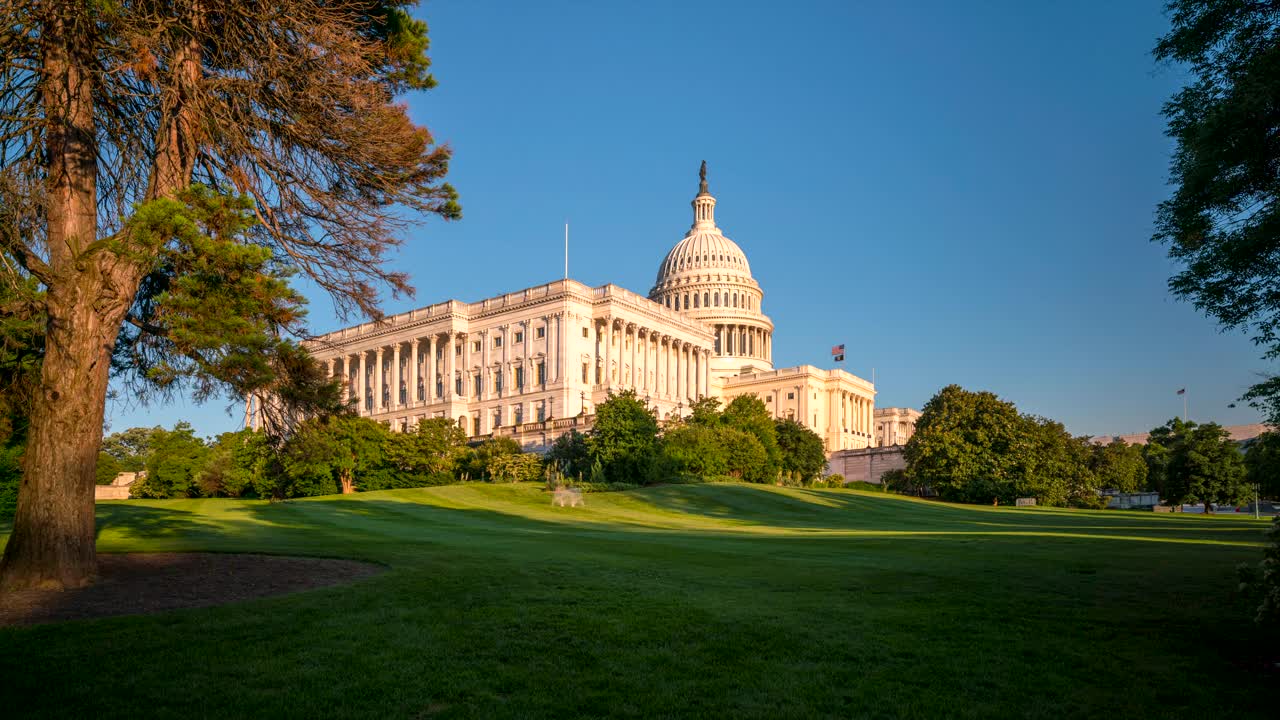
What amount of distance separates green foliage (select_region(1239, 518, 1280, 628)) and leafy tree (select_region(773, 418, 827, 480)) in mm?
83337

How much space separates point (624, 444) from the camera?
2606 inches

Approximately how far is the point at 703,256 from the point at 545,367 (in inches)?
2778

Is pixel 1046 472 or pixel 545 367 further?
pixel 545 367

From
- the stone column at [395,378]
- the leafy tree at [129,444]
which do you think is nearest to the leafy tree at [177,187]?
the stone column at [395,378]

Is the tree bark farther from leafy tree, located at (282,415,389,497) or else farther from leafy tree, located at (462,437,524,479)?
leafy tree, located at (462,437,524,479)

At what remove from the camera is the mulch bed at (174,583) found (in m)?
12.4

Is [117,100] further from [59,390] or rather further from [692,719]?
[692,719]

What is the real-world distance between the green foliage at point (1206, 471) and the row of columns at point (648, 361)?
5354 centimetres

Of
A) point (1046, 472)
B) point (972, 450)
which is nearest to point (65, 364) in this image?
point (972, 450)

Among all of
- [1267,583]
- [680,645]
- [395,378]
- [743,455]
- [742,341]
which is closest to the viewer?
[680,645]

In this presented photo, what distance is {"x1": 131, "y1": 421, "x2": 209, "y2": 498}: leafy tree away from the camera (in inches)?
3228

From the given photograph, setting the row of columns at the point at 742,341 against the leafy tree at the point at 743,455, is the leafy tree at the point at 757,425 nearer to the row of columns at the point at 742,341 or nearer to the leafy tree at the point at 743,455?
the leafy tree at the point at 743,455

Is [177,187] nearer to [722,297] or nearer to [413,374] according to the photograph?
[413,374]

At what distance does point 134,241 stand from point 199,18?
4.50 m
